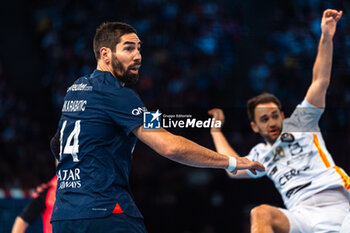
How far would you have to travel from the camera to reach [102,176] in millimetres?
3443

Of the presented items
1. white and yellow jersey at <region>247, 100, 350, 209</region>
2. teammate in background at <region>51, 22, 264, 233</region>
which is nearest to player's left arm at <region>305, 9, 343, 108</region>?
white and yellow jersey at <region>247, 100, 350, 209</region>

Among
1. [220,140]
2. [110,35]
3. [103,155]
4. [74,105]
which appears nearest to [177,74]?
[220,140]

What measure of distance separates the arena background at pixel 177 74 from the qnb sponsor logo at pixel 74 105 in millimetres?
2814

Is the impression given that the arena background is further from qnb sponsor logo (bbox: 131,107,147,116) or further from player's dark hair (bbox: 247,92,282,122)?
qnb sponsor logo (bbox: 131,107,147,116)

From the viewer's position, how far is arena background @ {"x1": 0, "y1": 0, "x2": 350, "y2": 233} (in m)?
8.67

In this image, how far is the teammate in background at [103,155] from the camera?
133 inches

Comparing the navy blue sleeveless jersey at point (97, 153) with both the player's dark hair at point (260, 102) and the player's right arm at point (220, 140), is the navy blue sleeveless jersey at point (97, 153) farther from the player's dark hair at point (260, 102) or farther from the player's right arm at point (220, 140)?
the player's dark hair at point (260, 102)

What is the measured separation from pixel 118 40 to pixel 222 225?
18.9ft

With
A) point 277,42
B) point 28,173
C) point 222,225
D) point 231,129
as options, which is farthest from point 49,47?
point 231,129

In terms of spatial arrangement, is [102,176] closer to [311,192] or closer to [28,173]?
[311,192]

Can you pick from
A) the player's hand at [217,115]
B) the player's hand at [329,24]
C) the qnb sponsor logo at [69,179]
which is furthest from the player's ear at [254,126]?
the qnb sponsor logo at [69,179]

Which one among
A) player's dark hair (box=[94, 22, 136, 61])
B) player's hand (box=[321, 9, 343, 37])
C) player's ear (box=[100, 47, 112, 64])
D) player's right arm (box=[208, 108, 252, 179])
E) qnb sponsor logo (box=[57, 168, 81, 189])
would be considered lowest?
qnb sponsor logo (box=[57, 168, 81, 189])

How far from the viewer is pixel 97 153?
3.46 m

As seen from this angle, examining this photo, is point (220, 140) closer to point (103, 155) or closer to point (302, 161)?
point (302, 161)
